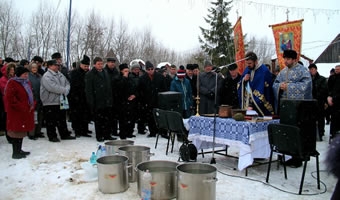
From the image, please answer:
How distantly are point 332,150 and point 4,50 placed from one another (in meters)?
26.6

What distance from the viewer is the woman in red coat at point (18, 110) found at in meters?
5.93

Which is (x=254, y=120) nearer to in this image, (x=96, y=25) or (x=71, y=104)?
(x=71, y=104)

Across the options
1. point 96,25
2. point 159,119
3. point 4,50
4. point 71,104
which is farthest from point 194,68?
point 96,25

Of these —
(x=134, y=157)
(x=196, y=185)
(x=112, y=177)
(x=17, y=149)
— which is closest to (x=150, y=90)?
(x=17, y=149)

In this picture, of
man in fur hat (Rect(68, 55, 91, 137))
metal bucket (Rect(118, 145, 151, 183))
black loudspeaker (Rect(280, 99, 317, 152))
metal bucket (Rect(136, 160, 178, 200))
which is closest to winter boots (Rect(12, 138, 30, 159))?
man in fur hat (Rect(68, 55, 91, 137))

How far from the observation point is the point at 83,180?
487 cm

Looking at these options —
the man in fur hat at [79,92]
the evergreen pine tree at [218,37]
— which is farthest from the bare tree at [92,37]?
the man in fur hat at [79,92]

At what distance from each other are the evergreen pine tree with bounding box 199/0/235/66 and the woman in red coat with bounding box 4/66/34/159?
21.5 meters

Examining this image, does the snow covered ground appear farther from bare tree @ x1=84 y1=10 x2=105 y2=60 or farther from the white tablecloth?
bare tree @ x1=84 y1=10 x2=105 y2=60

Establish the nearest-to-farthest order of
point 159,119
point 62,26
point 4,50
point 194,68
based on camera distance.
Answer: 1. point 159,119
2. point 194,68
3. point 4,50
4. point 62,26

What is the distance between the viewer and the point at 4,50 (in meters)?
24.1

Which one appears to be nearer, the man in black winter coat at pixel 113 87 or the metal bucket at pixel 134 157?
the metal bucket at pixel 134 157

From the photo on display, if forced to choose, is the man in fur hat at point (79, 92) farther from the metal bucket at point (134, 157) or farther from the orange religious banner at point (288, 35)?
the orange religious banner at point (288, 35)

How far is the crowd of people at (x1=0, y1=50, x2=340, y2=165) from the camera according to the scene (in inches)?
234
